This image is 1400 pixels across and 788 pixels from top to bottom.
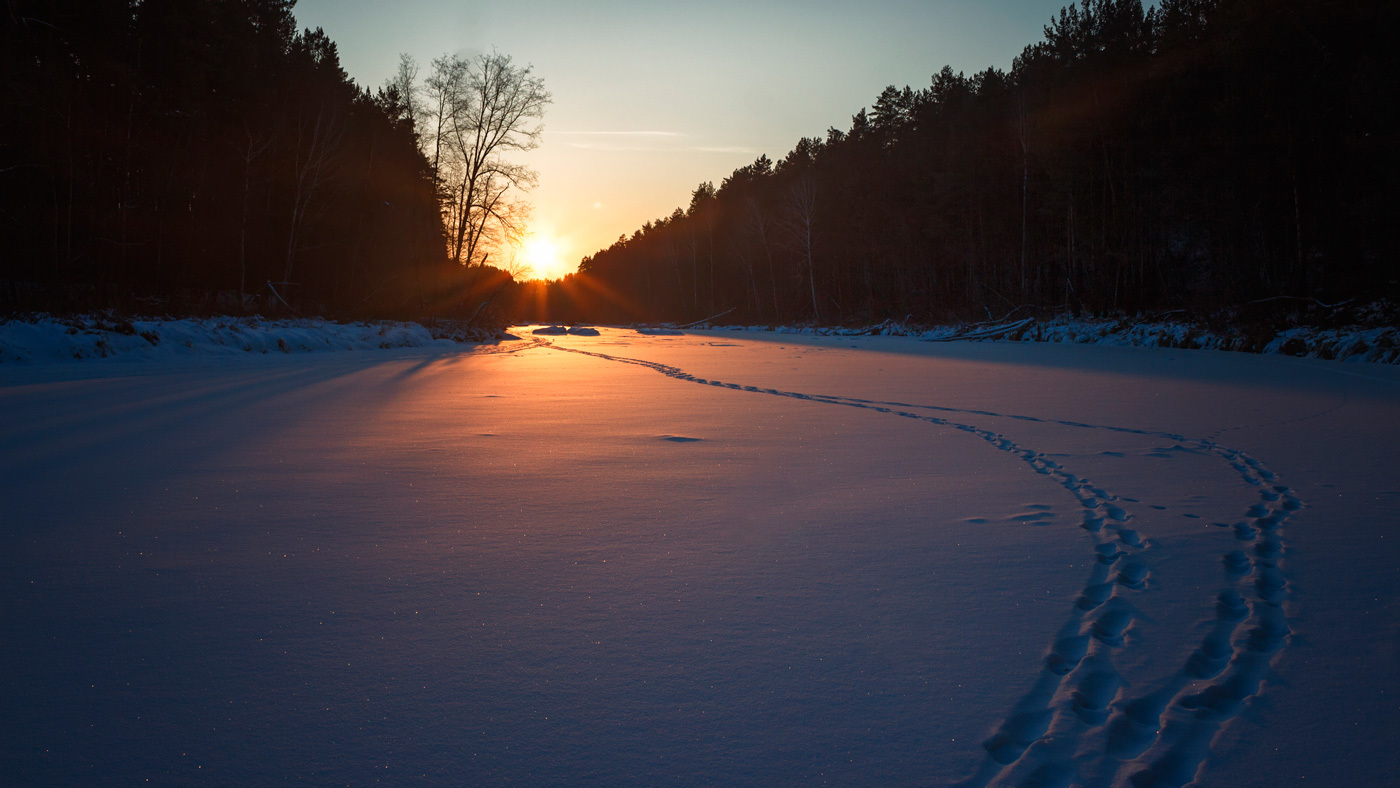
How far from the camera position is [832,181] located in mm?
42281

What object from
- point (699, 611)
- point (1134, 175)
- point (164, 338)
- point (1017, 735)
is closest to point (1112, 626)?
point (1017, 735)

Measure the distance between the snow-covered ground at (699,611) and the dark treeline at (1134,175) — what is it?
14.6 metres

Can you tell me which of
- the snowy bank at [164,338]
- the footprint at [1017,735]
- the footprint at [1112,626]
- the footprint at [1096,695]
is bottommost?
the footprint at [1017,735]

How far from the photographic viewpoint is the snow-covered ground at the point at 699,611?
4.03 ft

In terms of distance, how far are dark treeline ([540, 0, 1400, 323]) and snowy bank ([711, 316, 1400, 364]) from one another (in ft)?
4.36

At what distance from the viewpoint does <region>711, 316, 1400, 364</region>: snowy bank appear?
10984 millimetres

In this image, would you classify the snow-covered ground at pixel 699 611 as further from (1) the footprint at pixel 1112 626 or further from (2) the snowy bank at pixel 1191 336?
(2) the snowy bank at pixel 1191 336

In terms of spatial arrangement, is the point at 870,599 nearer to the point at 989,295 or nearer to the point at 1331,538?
the point at 1331,538

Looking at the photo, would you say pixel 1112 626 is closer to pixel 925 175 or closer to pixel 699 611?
pixel 699 611

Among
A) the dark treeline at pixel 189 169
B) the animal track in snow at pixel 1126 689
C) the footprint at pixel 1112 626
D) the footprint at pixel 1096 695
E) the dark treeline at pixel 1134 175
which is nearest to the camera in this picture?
the animal track in snow at pixel 1126 689

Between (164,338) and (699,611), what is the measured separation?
39.0ft

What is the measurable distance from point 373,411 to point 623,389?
2618mm

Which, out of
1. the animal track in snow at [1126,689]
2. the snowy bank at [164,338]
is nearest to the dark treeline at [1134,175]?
the animal track in snow at [1126,689]

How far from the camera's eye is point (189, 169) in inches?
705
